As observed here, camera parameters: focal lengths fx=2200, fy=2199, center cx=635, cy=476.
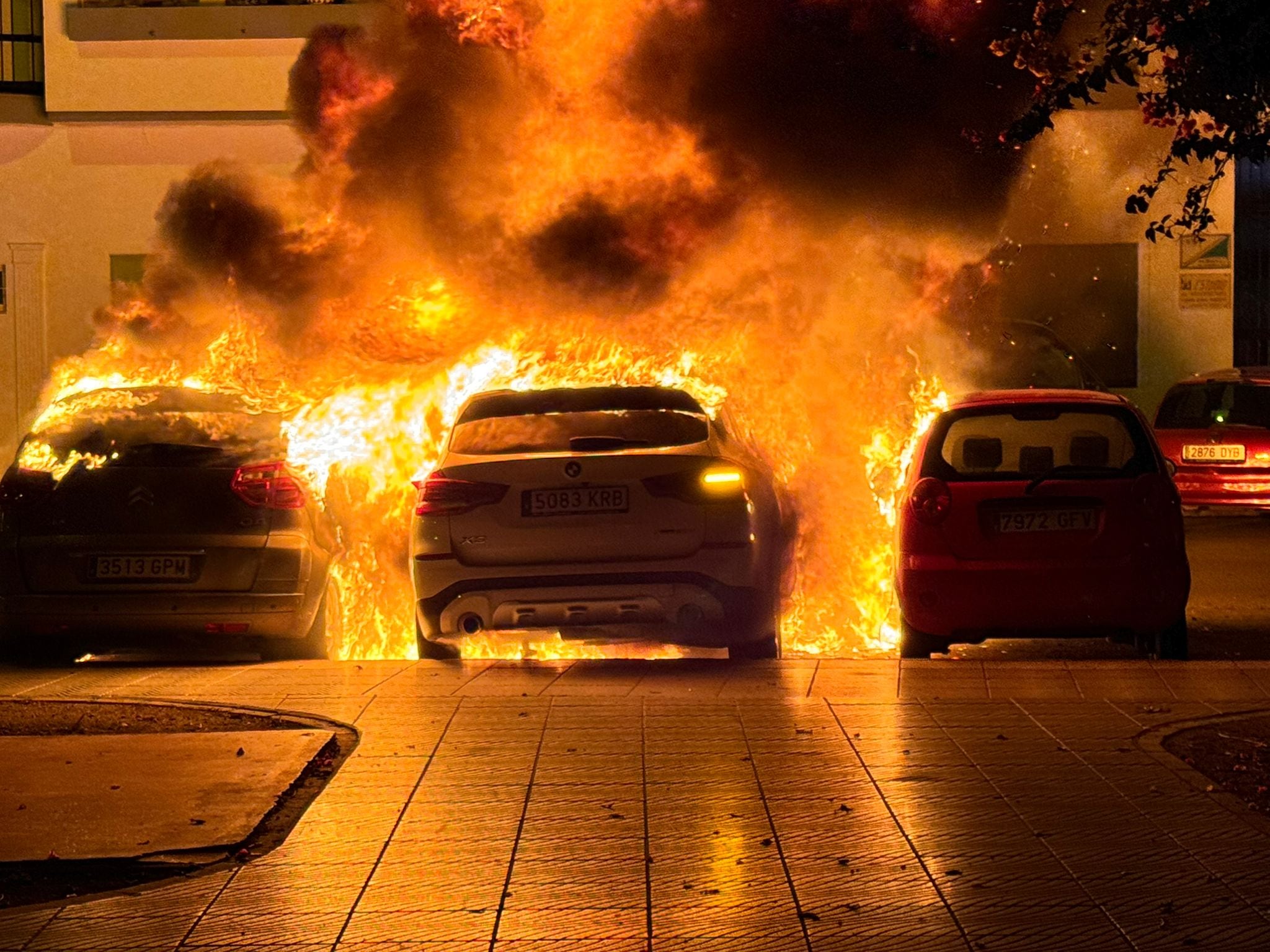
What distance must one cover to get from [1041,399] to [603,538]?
95.6 inches

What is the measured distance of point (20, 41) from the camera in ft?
91.9

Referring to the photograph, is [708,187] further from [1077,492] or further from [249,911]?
[249,911]

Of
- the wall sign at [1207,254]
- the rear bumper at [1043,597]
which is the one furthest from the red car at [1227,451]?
the rear bumper at [1043,597]

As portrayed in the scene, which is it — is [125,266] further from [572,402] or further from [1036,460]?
[1036,460]

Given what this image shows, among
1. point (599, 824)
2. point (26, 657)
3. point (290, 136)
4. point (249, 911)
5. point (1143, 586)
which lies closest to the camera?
point (249, 911)

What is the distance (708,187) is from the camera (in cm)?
1479

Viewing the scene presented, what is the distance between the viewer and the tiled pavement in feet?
18.8

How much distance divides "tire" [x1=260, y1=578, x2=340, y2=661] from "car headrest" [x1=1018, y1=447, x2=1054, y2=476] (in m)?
3.65

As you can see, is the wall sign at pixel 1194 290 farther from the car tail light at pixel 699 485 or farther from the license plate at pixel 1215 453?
the car tail light at pixel 699 485

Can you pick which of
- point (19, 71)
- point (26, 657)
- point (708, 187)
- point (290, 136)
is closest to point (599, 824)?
point (26, 657)

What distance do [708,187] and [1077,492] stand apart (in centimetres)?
484

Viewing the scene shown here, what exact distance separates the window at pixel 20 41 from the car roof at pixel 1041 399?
19468 millimetres

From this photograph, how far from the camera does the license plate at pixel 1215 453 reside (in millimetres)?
19719

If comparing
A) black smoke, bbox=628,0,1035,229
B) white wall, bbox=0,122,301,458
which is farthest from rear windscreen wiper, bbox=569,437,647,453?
white wall, bbox=0,122,301,458
